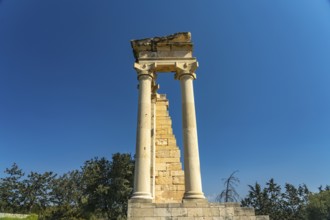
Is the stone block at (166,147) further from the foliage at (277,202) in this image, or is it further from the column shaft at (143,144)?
the foliage at (277,202)

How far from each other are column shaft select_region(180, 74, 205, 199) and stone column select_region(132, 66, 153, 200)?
2169mm

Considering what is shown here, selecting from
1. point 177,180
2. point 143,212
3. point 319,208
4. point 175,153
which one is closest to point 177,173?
point 177,180

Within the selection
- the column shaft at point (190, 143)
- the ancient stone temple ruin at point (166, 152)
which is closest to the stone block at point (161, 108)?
the ancient stone temple ruin at point (166, 152)

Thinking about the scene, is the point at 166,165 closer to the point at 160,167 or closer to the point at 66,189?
the point at 160,167

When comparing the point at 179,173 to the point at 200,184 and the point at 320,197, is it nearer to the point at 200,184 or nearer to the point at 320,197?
the point at 200,184

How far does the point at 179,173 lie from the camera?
675 inches

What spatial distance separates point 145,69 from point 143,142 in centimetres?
522

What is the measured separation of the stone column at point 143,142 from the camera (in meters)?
14.2

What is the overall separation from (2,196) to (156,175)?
→ 8687cm

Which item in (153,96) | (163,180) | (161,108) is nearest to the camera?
(163,180)

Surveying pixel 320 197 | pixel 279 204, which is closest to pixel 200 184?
pixel 320 197

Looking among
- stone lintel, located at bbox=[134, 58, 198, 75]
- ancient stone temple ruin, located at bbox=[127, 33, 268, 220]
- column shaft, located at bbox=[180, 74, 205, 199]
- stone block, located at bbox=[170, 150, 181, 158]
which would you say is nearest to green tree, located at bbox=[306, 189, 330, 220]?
stone block, located at bbox=[170, 150, 181, 158]

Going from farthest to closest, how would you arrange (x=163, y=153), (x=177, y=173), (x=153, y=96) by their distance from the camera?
(x=153, y=96)
(x=163, y=153)
(x=177, y=173)

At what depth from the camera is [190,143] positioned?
50.3 ft
